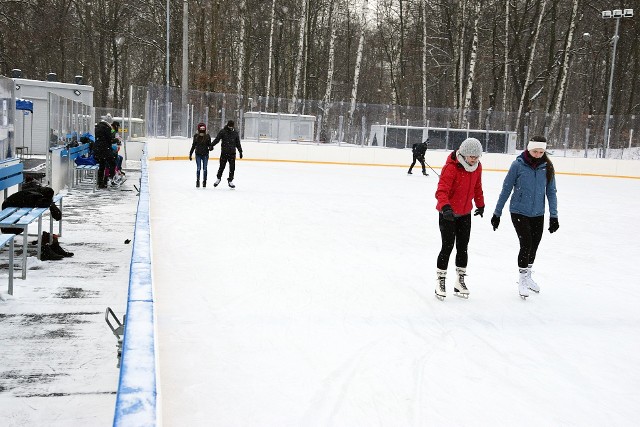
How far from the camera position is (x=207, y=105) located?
27000 millimetres

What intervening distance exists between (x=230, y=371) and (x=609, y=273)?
5297 mm

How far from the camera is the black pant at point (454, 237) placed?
19.9 feet

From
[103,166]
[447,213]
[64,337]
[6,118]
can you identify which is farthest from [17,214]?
[103,166]

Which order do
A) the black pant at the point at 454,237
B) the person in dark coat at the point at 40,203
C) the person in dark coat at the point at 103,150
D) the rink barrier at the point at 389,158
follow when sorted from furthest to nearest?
the rink barrier at the point at 389,158 < the person in dark coat at the point at 103,150 < the person in dark coat at the point at 40,203 < the black pant at the point at 454,237

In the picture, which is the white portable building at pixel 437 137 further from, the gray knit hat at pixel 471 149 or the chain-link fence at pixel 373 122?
the gray knit hat at pixel 471 149

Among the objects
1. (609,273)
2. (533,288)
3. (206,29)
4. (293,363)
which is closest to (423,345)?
(293,363)

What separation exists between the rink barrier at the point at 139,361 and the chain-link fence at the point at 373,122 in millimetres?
23860

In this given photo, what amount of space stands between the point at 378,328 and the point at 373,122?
2428 centimetres

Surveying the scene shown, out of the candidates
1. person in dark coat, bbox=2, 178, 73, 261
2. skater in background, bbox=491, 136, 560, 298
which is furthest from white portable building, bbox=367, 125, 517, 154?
skater in background, bbox=491, 136, 560, 298

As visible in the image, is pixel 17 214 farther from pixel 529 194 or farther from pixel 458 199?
pixel 529 194

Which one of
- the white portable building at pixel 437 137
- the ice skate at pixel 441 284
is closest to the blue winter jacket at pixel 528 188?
the ice skate at pixel 441 284

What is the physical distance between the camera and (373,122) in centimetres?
2886

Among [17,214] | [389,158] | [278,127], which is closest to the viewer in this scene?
[17,214]

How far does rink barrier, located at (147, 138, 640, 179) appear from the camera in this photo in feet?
90.1
